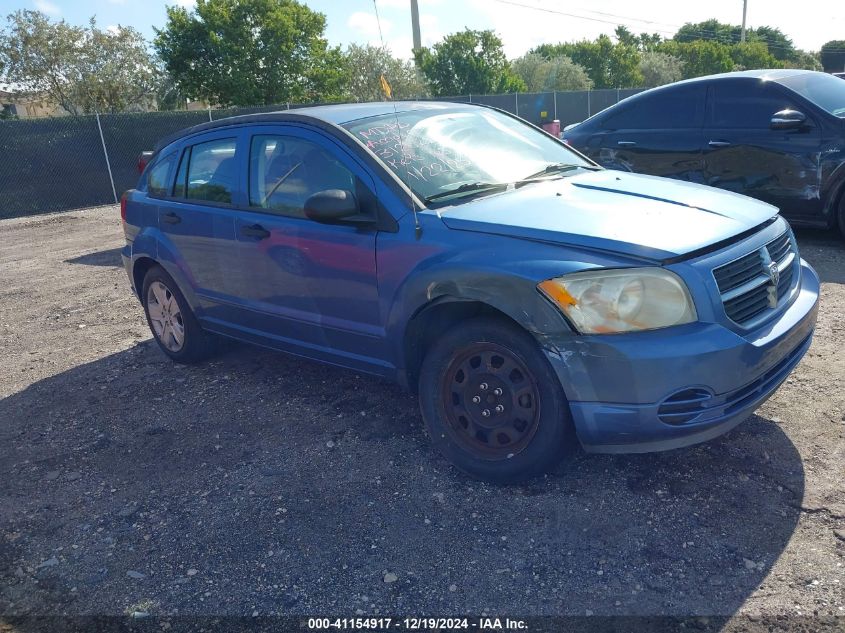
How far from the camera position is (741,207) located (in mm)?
3562

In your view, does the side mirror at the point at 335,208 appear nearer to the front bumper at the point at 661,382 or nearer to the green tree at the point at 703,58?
the front bumper at the point at 661,382

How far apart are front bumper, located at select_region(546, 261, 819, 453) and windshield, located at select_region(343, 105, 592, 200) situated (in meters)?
1.24

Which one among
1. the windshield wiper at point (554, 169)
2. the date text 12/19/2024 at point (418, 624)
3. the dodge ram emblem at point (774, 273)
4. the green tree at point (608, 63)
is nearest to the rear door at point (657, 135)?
the windshield wiper at point (554, 169)

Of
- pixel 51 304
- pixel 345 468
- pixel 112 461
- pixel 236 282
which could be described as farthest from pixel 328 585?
pixel 51 304

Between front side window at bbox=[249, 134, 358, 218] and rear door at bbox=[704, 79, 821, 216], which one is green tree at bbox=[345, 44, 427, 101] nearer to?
rear door at bbox=[704, 79, 821, 216]

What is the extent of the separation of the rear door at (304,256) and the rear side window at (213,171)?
18cm

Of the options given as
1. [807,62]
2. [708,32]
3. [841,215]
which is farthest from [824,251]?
[708,32]

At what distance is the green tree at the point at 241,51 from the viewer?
29312mm

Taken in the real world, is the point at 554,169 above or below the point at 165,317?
above

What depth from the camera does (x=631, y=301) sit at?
289 centimetres

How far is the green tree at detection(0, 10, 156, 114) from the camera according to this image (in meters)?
34.8

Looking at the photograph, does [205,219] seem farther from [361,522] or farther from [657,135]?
[657,135]

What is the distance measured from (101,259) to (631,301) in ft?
28.2

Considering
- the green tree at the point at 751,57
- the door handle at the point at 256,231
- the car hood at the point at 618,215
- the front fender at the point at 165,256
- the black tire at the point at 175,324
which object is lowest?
the black tire at the point at 175,324
